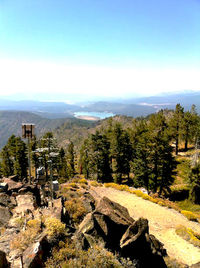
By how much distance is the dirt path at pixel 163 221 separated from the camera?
47.9ft

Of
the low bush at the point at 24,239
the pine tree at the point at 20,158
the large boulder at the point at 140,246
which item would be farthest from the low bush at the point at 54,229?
the pine tree at the point at 20,158

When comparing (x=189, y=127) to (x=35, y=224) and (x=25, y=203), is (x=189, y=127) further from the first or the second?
(x=35, y=224)

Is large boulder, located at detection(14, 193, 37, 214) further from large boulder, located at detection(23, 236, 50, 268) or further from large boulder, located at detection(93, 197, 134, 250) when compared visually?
large boulder, located at detection(93, 197, 134, 250)

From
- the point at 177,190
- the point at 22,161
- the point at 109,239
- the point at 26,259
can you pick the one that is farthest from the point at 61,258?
the point at 22,161

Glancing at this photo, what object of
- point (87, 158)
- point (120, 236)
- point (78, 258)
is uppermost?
point (78, 258)

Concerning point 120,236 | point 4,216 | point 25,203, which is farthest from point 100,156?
point 120,236

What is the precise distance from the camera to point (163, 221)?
1989cm

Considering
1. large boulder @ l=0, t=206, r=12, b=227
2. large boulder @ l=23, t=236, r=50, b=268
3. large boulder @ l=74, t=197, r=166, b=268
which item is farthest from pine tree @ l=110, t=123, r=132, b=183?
large boulder @ l=23, t=236, r=50, b=268

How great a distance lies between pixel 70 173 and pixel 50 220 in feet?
150

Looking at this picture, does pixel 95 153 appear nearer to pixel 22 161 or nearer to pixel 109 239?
pixel 22 161

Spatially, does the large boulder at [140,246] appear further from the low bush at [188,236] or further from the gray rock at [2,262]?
the low bush at [188,236]

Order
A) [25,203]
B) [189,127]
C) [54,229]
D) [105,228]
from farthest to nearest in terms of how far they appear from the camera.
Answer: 1. [189,127]
2. [25,203]
3. [105,228]
4. [54,229]

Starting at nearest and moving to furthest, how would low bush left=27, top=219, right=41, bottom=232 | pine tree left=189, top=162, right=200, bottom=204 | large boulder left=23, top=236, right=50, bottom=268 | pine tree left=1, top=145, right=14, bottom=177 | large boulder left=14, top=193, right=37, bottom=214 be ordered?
large boulder left=23, top=236, right=50, bottom=268 → low bush left=27, top=219, right=41, bottom=232 → large boulder left=14, top=193, right=37, bottom=214 → pine tree left=189, top=162, right=200, bottom=204 → pine tree left=1, top=145, right=14, bottom=177

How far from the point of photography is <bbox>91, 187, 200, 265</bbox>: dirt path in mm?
14609
